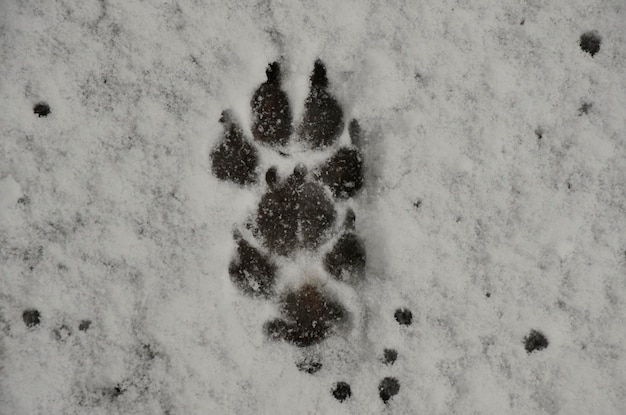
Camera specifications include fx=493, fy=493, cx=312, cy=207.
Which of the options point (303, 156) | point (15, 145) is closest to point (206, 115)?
point (303, 156)

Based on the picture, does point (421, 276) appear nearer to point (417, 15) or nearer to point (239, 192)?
point (239, 192)

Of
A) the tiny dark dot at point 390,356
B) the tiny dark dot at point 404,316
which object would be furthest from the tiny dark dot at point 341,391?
the tiny dark dot at point 404,316

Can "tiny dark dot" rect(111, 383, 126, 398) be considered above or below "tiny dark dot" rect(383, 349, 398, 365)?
below

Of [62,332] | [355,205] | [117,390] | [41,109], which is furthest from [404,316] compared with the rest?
[41,109]

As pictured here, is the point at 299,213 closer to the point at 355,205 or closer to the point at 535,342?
the point at 355,205

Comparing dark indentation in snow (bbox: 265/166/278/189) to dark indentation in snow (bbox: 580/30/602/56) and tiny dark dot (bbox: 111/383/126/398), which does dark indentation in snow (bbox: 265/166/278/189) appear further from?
dark indentation in snow (bbox: 580/30/602/56)

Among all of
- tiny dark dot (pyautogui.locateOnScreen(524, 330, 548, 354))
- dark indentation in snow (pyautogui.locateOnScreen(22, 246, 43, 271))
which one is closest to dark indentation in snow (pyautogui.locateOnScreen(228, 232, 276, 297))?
dark indentation in snow (pyautogui.locateOnScreen(22, 246, 43, 271))
